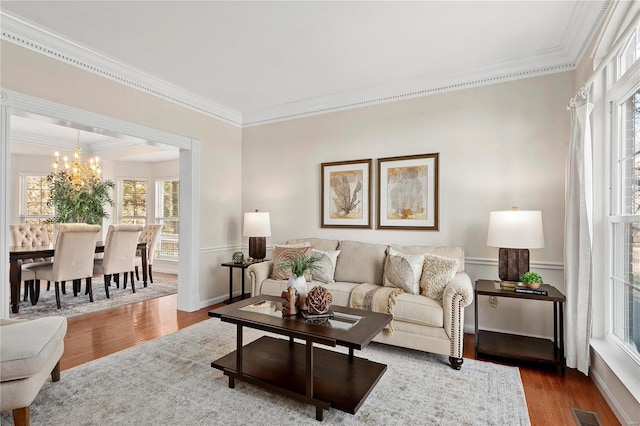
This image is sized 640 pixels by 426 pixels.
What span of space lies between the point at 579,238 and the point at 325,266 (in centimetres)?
224

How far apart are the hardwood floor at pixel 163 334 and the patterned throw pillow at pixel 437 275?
0.64 metres

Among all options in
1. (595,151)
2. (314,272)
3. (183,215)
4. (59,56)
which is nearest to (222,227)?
(183,215)

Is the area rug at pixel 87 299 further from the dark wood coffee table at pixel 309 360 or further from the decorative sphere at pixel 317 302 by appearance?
the decorative sphere at pixel 317 302

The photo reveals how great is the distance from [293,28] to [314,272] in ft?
7.67

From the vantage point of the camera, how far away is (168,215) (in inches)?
289

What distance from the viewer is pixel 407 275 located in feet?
9.86

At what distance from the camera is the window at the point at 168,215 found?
23.6 ft

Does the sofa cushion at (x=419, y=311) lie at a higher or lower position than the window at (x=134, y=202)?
lower

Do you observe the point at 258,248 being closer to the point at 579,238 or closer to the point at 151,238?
the point at 151,238

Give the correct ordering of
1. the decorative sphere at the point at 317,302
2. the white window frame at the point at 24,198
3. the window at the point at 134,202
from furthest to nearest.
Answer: the window at the point at 134,202
the white window frame at the point at 24,198
the decorative sphere at the point at 317,302

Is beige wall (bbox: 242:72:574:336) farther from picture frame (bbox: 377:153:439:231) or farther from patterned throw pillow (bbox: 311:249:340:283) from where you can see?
patterned throw pillow (bbox: 311:249:340:283)

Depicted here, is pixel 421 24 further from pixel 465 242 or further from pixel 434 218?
pixel 465 242

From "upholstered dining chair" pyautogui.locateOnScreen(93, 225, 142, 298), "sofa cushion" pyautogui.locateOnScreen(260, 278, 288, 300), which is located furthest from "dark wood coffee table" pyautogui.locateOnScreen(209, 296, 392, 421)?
"upholstered dining chair" pyautogui.locateOnScreen(93, 225, 142, 298)

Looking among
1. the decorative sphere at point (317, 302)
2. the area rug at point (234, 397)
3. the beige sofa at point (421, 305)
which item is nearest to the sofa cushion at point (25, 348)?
the area rug at point (234, 397)
